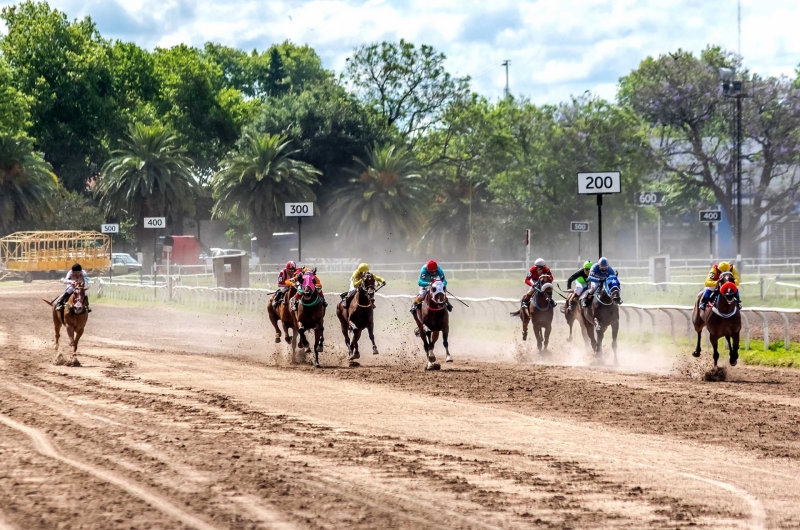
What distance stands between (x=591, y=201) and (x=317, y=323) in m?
48.2

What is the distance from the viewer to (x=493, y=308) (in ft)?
99.5

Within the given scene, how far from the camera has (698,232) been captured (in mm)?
78938

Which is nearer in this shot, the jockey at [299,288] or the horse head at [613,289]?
the horse head at [613,289]

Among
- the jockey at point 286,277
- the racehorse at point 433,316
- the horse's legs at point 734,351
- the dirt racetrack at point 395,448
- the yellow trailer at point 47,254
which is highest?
the yellow trailer at point 47,254

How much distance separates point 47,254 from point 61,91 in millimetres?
24404

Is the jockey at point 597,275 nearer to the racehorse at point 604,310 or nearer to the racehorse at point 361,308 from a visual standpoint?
the racehorse at point 604,310

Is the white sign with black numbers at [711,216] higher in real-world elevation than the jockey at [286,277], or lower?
higher

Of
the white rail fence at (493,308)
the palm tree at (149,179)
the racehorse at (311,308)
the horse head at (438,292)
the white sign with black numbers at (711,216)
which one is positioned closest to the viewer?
the horse head at (438,292)

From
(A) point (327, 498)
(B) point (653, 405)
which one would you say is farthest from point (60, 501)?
(B) point (653, 405)

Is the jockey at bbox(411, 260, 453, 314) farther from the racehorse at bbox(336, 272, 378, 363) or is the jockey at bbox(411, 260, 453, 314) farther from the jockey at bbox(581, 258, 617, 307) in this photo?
the jockey at bbox(581, 258, 617, 307)

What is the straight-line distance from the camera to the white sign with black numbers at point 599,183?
2191 centimetres

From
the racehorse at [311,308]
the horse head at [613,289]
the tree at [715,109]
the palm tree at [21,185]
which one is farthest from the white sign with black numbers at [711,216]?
the palm tree at [21,185]

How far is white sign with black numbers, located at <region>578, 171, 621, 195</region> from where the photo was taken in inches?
862

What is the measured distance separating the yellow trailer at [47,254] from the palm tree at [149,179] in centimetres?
296
